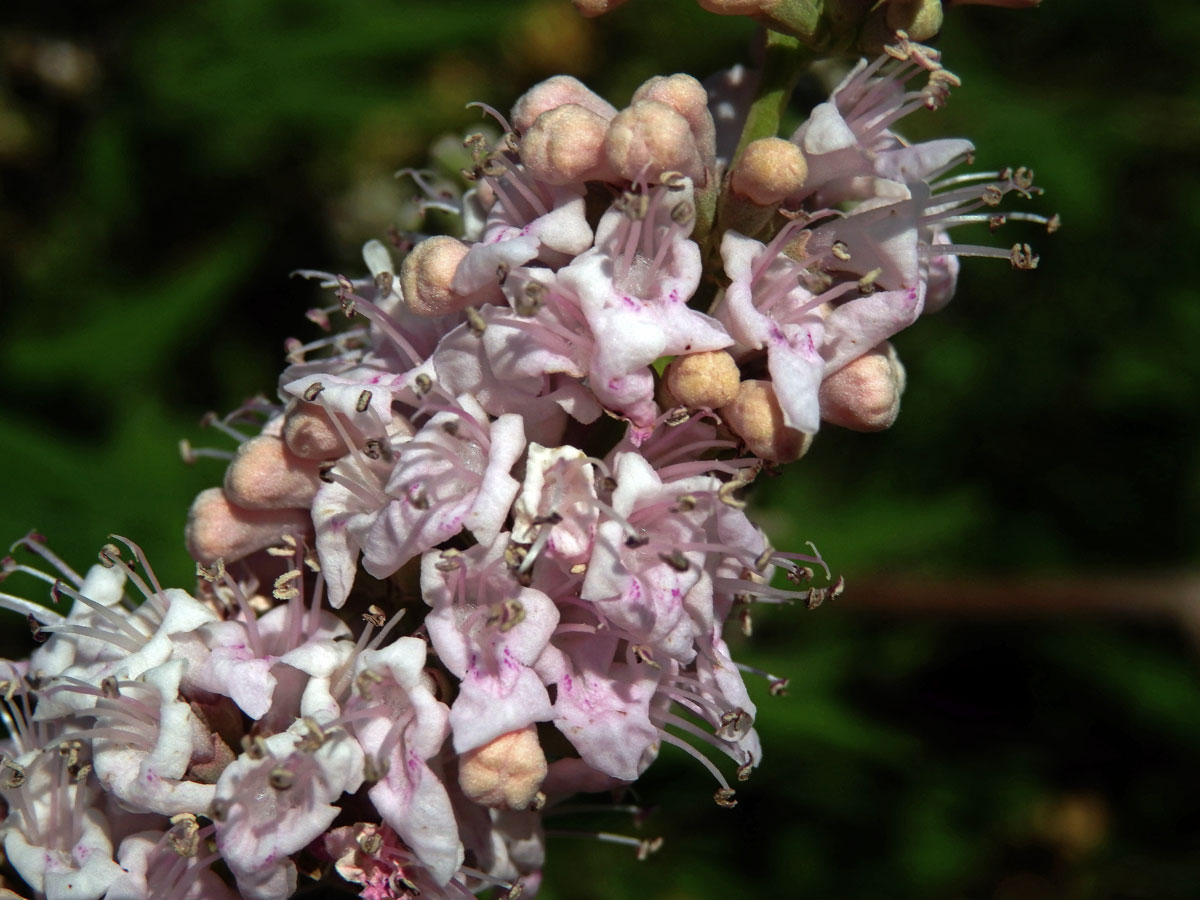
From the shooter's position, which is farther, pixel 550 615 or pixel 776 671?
pixel 776 671

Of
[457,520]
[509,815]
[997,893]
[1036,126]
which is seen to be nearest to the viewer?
[457,520]

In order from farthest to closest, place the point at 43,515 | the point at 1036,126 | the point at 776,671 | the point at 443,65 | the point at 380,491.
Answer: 1. the point at 443,65
2. the point at 1036,126
3. the point at 776,671
4. the point at 43,515
5. the point at 380,491

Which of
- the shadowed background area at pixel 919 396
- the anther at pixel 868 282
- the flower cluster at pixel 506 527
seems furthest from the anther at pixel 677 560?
the shadowed background area at pixel 919 396

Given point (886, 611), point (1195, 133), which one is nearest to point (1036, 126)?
point (1195, 133)

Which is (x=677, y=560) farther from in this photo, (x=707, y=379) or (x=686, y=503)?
(x=707, y=379)

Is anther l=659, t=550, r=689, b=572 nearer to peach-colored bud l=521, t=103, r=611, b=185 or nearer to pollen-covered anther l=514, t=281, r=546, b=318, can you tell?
pollen-covered anther l=514, t=281, r=546, b=318

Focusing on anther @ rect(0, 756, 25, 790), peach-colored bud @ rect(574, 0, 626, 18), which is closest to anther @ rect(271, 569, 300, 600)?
anther @ rect(0, 756, 25, 790)

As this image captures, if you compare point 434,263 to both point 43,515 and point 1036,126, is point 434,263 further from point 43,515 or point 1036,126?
point 1036,126
